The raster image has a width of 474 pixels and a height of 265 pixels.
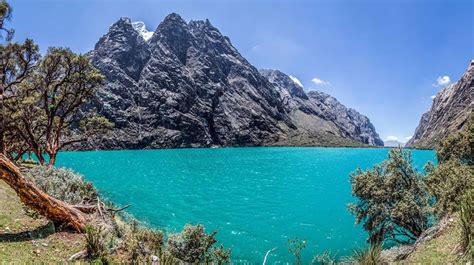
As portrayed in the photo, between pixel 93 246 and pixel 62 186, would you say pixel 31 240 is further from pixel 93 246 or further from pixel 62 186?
pixel 62 186

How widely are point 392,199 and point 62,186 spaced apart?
25871 mm

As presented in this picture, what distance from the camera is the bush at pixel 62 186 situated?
1928 centimetres

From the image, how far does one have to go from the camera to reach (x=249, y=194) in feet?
173

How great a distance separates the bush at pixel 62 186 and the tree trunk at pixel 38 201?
4320 mm

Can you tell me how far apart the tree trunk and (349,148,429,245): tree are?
2144 cm

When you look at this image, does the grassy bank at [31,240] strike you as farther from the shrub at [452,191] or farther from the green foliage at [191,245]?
the shrub at [452,191]

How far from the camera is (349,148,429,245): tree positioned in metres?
Answer: 23.7

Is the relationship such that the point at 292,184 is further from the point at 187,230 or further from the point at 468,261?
the point at 468,261

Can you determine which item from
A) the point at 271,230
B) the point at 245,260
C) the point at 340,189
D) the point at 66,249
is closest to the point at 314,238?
the point at 271,230

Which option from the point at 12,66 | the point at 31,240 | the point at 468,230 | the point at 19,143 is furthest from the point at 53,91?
the point at 468,230

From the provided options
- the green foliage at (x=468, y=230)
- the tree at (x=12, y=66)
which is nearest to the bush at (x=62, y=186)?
the tree at (x=12, y=66)

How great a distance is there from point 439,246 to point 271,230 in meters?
19.8

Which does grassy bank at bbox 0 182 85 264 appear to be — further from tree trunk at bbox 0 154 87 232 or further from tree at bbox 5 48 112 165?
tree at bbox 5 48 112 165

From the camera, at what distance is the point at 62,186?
20562 mm
